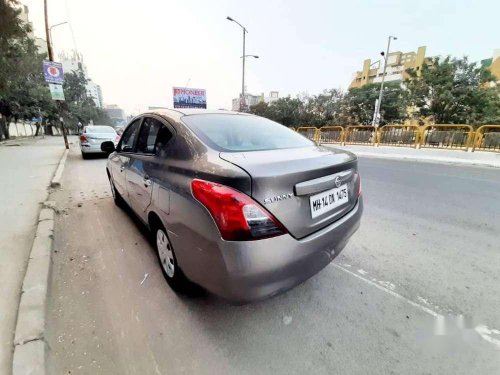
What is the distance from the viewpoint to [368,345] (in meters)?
1.76

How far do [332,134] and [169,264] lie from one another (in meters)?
16.7

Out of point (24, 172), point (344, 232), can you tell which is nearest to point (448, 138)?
point (344, 232)

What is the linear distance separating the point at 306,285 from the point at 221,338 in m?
0.92

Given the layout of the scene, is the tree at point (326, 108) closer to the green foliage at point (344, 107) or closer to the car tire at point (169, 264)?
the green foliage at point (344, 107)

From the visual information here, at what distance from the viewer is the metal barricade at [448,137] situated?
38.3ft

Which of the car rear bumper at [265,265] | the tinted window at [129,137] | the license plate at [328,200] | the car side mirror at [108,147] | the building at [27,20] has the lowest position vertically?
the car rear bumper at [265,265]

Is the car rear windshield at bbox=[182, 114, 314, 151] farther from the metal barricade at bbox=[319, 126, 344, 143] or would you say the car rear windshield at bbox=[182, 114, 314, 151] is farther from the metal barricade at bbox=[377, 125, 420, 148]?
the metal barricade at bbox=[319, 126, 344, 143]

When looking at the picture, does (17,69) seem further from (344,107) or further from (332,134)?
(344,107)

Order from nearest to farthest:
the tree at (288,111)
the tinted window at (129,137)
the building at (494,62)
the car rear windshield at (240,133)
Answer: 1. the car rear windshield at (240,133)
2. the tinted window at (129,137)
3. the tree at (288,111)
4. the building at (494,62)

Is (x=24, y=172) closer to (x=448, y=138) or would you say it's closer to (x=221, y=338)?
(x=221, y=338)

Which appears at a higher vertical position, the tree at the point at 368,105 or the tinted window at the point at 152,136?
the tree at the point at 368,105

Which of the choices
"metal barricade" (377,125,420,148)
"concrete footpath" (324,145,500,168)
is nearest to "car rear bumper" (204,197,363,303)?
"concrete footpath" (324,145,500,168)

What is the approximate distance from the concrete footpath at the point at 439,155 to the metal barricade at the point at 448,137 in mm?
460

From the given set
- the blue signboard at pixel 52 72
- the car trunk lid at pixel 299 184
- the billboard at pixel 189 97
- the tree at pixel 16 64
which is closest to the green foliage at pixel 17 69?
the tree at pixel 16 64
